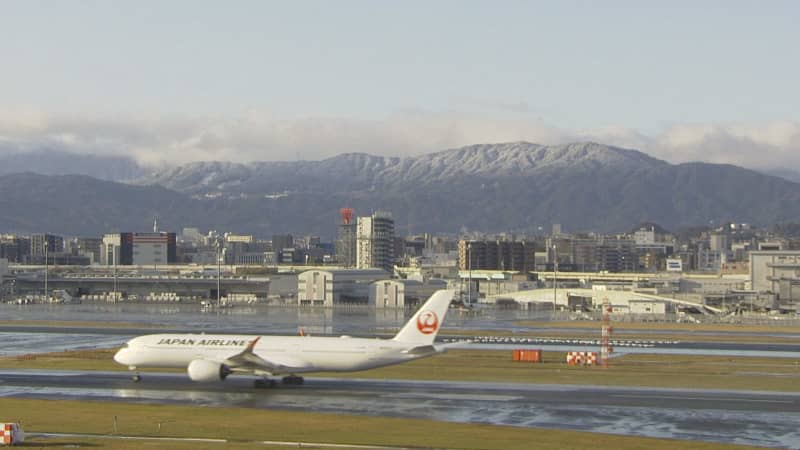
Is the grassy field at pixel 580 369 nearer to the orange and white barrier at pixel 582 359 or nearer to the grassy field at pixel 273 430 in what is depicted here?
the orange and white barrier at pixel 582 359

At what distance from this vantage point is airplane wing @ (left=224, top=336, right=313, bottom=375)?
71.3m

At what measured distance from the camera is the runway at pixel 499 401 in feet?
187

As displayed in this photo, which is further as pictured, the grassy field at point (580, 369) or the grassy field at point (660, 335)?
the grassy field at point (660, 335)

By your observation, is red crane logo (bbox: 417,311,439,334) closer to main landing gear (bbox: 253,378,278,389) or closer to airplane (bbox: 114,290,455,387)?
airplane (bbox: 114,290,455,387)

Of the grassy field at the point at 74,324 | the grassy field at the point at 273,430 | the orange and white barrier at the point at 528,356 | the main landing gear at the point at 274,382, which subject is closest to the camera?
the grassy field at the point at 273,430

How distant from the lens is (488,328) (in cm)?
13575

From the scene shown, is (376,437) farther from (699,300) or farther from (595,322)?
(699,300)

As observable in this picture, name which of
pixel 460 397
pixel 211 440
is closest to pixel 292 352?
pixel 460 397

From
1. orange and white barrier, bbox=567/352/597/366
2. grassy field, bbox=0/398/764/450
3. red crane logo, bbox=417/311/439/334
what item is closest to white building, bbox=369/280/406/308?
orange and white barrier, bbox=567/352/597/366

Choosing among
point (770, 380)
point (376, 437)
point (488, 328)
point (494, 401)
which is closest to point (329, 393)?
point (494, 401)

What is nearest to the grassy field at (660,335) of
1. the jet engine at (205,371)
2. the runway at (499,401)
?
the runway at (499,401)

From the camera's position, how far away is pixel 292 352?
7212 cm

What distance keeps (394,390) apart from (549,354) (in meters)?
29.8

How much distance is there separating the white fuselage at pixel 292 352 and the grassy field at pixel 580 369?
6.03 meters
